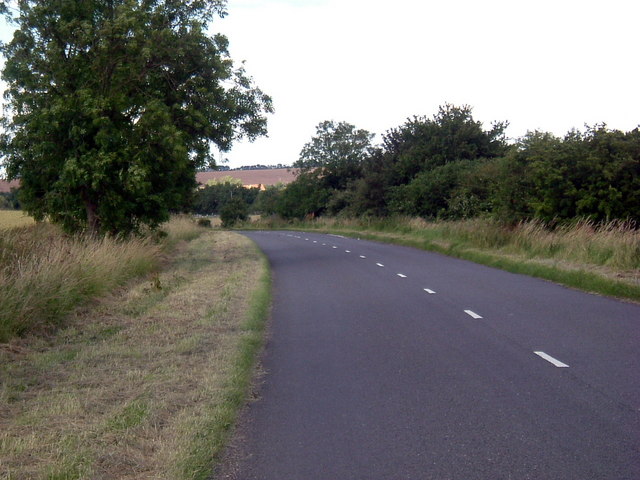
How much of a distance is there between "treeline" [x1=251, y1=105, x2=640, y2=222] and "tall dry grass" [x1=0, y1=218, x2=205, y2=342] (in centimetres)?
1526

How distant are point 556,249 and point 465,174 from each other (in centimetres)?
1840

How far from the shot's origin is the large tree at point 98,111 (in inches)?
781

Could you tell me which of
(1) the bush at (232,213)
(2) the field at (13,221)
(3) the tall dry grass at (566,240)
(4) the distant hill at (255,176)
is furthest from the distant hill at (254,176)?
(2) the field at (13,221)

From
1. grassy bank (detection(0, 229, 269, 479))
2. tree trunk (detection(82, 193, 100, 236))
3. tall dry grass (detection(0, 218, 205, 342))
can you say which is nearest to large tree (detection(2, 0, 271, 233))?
tree trunk (detection(82, 193, 100, 236))

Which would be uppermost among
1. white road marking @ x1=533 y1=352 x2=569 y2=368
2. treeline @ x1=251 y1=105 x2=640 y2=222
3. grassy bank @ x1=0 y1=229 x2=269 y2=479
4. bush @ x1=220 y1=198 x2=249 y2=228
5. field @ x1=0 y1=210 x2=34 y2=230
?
treeline @ x1=251 y1=105 x2=640 y2=222

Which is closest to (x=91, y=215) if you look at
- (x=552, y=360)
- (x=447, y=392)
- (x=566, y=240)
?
(x=566, y=240)

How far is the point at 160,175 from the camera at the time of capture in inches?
851

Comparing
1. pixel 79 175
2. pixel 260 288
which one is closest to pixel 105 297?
pixel 260 288

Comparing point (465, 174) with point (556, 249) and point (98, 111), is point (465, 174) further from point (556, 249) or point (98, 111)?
point (98, 111)

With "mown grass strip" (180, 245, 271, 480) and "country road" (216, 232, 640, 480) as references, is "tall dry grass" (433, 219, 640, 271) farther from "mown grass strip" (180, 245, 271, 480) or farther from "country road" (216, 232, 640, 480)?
"mown grass strip" (180, 245, 271, 480)

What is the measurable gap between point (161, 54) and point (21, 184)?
19.0 ft

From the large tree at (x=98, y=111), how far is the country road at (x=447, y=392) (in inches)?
341

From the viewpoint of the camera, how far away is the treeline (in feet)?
80.8

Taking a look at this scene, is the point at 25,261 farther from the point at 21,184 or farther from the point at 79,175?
the point at 21,184
